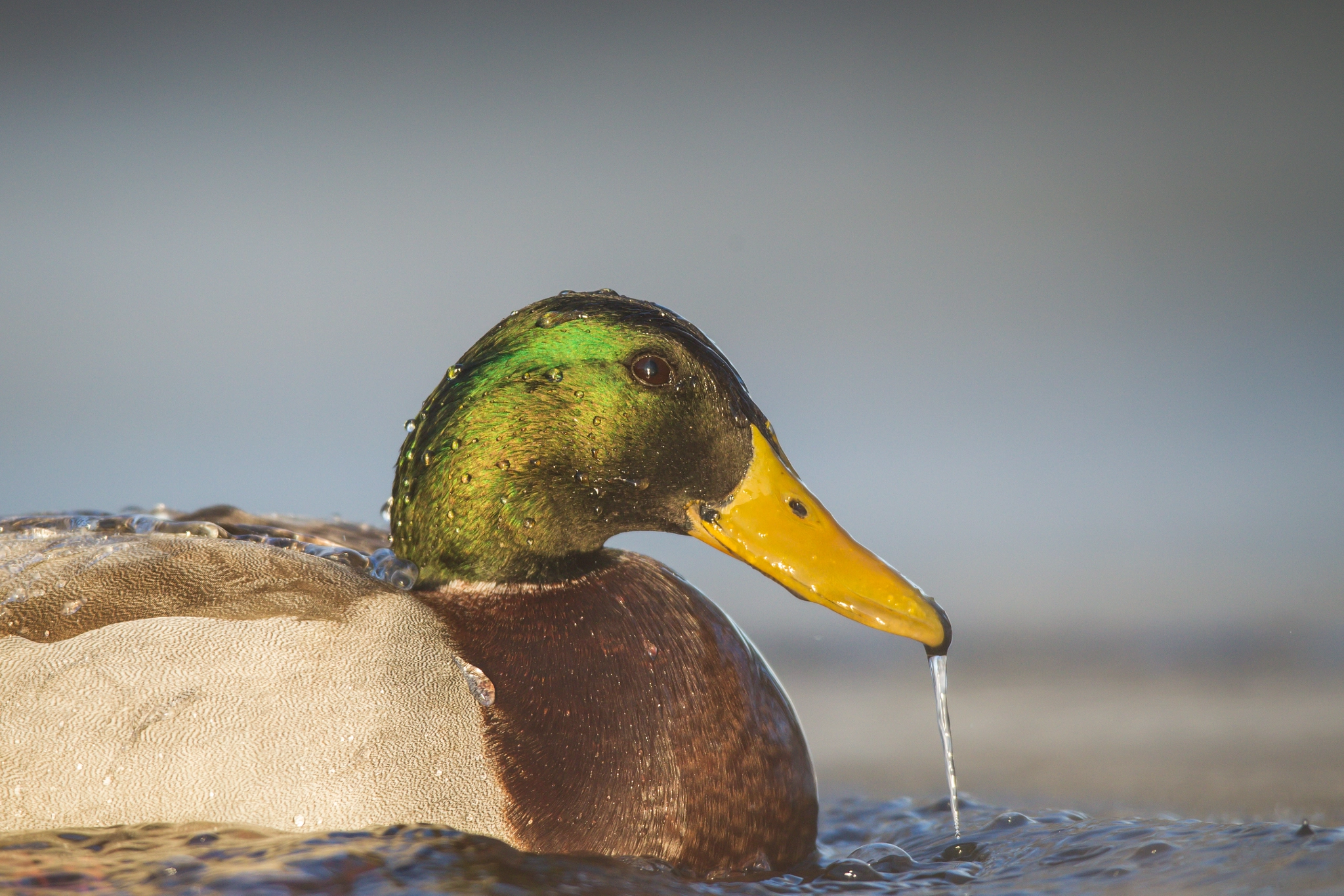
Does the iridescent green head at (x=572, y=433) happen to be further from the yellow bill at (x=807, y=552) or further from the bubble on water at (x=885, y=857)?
the bubble on water at (x=885, y=857)

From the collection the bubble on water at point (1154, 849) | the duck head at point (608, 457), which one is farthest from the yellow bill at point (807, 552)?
the bubble on water at point (1154, 849)

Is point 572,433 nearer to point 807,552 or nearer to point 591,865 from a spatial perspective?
point 807,552

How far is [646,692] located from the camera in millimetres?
2871

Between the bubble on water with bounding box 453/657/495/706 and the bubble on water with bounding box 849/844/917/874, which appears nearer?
the bubble on water with bounding box 453/657/495/706

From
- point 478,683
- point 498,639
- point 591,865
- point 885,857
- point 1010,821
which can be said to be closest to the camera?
point 591,865

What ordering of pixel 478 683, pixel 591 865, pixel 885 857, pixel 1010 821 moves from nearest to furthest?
1. pixel 591 865
2. pixel 478 683
3. pixel 885 857
4. pixel 1010 821

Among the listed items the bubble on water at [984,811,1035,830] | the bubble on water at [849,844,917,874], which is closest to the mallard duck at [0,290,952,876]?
the bubble on water at [849,844,917,874]

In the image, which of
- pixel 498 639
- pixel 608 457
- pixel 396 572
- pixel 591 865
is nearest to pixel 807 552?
pixel 608 457

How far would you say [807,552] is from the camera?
2.97 m

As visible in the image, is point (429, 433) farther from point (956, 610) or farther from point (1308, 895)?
point (956, 610)

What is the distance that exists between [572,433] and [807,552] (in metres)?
0.60

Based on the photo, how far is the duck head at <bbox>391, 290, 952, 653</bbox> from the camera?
2969mm

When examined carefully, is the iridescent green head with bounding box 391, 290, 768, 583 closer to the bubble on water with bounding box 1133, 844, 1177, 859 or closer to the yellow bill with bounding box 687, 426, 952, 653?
the yellow bill with bounding box 687, 426, 952, 653

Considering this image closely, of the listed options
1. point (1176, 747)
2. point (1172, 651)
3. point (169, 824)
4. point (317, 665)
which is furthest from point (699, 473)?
point (1172, 651)
